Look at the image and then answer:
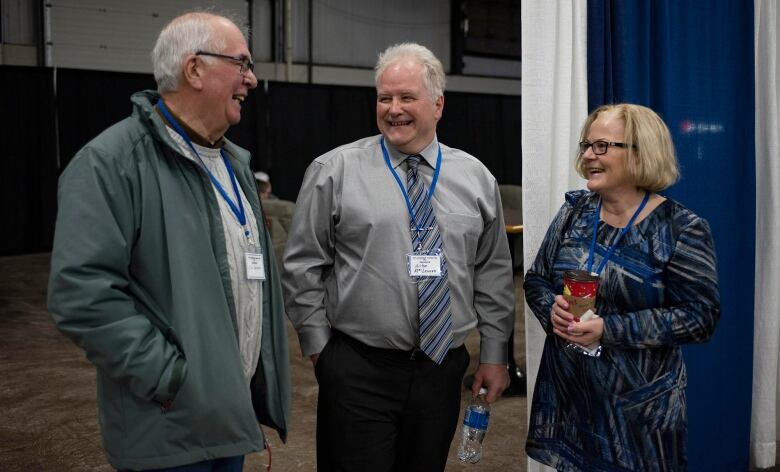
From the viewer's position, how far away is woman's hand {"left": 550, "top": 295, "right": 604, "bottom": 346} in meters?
1.83

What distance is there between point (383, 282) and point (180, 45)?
0.75 m

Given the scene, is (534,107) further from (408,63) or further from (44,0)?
(44,0)

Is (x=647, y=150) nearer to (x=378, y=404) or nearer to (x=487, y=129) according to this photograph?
(x=378, y=404)

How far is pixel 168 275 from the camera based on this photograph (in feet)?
4.90

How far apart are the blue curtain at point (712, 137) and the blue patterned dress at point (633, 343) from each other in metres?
0.80

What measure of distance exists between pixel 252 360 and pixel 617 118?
105cm

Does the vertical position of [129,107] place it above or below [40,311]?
above

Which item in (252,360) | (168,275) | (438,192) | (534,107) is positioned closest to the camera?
(168,275)

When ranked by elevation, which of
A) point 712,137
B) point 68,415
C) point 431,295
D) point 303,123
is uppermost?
point 303,123

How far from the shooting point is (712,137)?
9.68ft

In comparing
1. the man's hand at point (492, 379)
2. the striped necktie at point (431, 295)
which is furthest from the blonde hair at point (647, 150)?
the man's hand at point (492, 379)

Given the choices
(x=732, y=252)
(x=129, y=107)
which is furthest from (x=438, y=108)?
(x=129, y=107)

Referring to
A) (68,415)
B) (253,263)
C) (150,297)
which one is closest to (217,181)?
(253,263)

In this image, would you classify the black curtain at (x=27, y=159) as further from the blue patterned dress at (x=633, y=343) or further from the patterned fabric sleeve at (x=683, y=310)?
the patterned fabric sleeve at (x=683, y=310)
